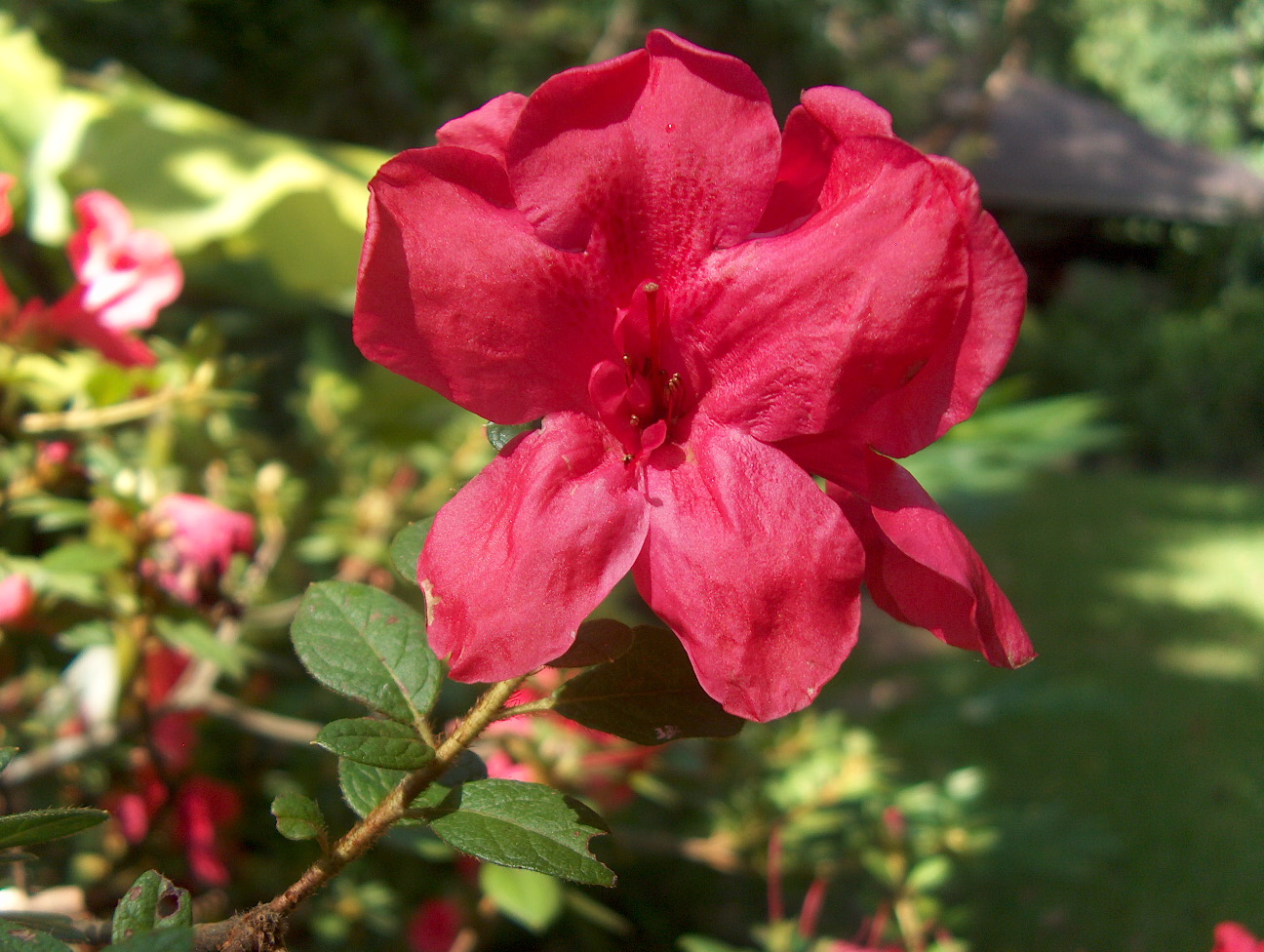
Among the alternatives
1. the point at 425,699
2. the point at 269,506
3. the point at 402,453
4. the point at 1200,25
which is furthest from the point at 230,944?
the point at 1200,25

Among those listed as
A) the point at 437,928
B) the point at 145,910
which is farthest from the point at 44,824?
the point at 437,928

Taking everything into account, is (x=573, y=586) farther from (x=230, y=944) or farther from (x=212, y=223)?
(x=212, y=223)

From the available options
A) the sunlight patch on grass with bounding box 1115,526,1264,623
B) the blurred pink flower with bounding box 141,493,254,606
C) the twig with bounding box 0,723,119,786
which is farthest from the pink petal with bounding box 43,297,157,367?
the sunlight patch on grass with bounding box 1115,526,1264,623

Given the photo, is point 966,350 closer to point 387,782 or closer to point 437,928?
point 387,782

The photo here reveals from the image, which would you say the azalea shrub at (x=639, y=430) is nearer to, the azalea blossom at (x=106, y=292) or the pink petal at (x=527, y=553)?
the pink petal at (x=527, y=553)

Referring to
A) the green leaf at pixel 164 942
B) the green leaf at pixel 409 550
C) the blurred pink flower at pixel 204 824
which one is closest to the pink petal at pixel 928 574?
the green leaf at pixel 409 550
